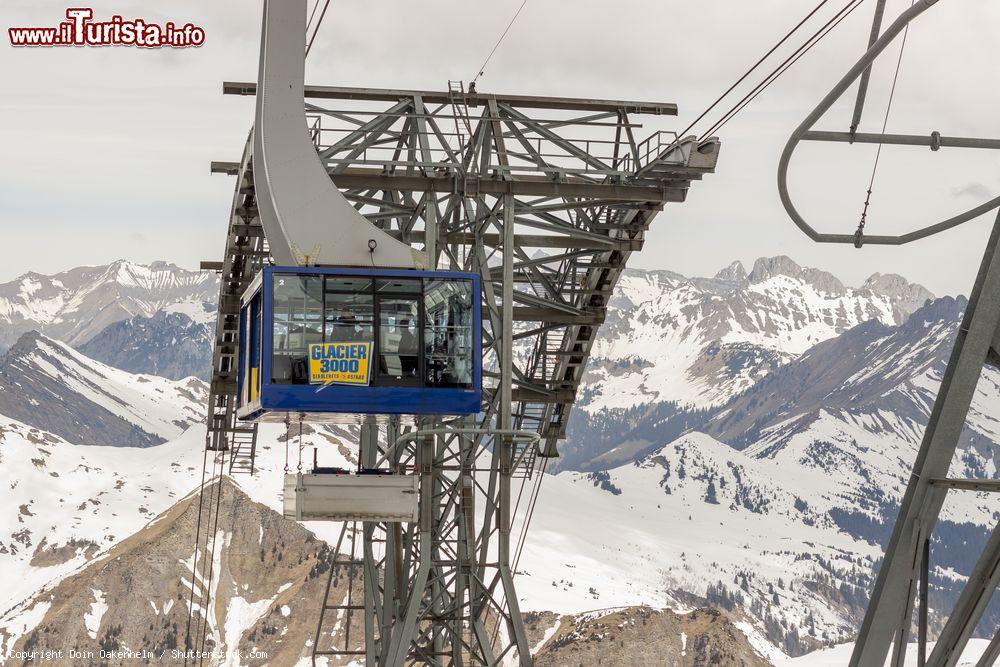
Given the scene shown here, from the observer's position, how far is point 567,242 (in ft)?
120

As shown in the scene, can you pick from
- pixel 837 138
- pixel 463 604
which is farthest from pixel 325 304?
pixel 837 138

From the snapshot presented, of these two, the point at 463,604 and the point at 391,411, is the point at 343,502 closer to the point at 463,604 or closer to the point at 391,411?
the point at 391,411

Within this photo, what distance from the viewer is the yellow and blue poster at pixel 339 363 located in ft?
85.9

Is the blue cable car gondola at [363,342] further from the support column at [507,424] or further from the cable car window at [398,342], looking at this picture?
the support column at [507,424]

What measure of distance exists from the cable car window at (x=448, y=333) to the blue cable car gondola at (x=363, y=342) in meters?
0.02

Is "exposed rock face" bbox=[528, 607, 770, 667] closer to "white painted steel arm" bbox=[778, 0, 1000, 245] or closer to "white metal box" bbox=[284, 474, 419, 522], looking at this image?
"white metal box" bbox=[284, 474, 419, 522]

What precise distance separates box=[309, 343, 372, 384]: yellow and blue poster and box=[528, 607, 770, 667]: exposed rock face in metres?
133

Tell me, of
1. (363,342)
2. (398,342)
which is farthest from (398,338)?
(363,342)

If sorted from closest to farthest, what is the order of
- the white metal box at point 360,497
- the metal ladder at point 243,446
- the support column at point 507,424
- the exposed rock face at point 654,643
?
the white metal box at point 360,497 → the support column at point 507,424 → the metal ladder at point 243,446 → the exposed rock face at point 654,643

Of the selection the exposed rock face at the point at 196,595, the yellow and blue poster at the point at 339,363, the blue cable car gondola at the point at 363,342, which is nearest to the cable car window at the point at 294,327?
the blue cable car gondola at the point at 363,342

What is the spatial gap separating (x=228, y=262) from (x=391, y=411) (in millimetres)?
13441

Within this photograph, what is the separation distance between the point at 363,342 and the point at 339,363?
593mm

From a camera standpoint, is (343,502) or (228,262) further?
(228,262)

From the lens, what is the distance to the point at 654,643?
518ft
